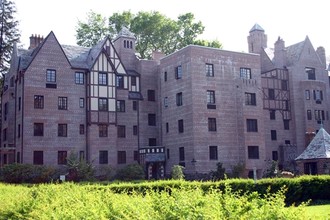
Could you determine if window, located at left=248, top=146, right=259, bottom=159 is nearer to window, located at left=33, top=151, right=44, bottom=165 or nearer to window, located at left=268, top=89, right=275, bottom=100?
window, located at left=268, top=89, right=275, bottom=100

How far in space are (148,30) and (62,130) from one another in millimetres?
26252

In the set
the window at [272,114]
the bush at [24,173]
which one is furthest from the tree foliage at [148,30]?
the bush at [24,173]

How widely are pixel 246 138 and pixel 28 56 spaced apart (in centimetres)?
2592

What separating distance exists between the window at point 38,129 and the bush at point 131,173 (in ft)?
30.4

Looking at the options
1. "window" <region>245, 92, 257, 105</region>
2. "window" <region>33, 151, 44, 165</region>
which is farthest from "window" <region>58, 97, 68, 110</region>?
"window" <region>245, 92, 257, 105</region>

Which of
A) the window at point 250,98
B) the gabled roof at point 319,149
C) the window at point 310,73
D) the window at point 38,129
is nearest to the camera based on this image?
the gabled roof at point 319,149

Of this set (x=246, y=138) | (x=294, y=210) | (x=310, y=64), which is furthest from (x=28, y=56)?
(x=294, y=210)

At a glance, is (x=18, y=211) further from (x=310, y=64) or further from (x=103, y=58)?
(x=310, y=64)

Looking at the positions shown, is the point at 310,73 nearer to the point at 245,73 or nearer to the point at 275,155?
the point at 245,73

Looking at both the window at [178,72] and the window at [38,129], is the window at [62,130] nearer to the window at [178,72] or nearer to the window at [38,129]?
the window at [38,129]

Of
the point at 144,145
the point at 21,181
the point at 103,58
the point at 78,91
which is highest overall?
the point at 103,58

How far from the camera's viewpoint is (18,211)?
12.8 m

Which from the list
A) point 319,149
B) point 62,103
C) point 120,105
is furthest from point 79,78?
point 319,149

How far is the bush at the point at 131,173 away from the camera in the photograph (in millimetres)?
44188
